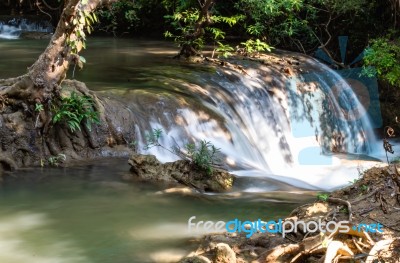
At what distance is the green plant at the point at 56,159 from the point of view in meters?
7.20

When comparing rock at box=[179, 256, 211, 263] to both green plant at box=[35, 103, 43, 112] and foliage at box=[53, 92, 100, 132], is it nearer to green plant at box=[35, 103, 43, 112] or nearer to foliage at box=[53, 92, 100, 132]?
foliage at box=[53, 92, 100, 132]

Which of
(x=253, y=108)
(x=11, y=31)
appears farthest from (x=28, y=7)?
(x=253, y=108)

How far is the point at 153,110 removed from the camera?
333 inches

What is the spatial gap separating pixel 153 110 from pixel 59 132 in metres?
1.59

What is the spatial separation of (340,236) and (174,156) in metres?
4.33

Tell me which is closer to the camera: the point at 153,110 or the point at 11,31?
the point at 153,110

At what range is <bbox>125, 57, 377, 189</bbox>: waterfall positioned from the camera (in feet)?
27.4

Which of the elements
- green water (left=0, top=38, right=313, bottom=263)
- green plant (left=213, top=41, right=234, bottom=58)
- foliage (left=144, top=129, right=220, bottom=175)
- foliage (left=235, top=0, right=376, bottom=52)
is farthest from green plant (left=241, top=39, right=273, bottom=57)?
foliage (left=144, top=129, right=220, bottom=175)

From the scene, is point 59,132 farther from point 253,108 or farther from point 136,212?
point 253,108

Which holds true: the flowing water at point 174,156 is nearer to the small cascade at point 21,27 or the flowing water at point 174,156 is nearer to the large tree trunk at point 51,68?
the large tree trunk at point 51,68

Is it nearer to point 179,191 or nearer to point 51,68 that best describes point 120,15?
point 51,68

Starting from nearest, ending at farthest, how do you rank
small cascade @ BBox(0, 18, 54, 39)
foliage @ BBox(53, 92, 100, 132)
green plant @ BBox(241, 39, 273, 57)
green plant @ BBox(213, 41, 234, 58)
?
foliage @ BBox(53, 92, 100, 132), green plant @ BBox(213, 41, 234, 58), green plant @ BBox(241, 39, 273, 57), small cascade @ BBox(0, 18, 54, 39)

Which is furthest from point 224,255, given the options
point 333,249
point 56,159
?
point 56,159

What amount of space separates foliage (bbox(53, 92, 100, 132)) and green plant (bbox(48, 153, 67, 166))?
1.29 ft
